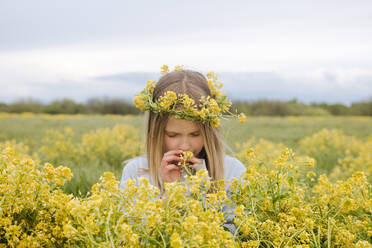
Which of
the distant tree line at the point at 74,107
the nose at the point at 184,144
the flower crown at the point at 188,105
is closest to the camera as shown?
the flower crown at the point at 188,105

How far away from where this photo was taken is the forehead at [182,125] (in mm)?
2473

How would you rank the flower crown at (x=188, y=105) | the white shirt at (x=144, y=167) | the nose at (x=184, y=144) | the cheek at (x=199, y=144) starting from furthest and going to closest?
1. the white shirt at (x=144, y=167)
2. the cheek at (x=199, y=144)
3. the nose at (x=184, y=144)
4. the flower crown at (x=188, y=105)

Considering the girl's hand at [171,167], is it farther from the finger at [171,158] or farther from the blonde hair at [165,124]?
the blonde hair at [165,124]

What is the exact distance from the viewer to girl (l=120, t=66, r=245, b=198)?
235cm

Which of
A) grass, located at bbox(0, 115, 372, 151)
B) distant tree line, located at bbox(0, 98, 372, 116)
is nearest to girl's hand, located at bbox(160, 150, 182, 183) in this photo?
grass, located at bbox(0, 115, 372, 151)

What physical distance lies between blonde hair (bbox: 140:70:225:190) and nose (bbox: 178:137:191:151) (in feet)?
0.54

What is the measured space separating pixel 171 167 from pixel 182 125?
34cm

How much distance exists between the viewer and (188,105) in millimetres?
2252

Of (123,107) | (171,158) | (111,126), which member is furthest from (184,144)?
(123,107)

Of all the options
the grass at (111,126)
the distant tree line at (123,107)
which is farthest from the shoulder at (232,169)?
the distant tree line at (123,107)

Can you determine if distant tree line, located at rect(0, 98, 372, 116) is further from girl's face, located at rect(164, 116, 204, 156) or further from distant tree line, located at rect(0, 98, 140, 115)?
girl's face, located at rect(164, 116, 204, 156)

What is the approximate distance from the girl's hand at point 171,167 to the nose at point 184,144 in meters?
0.08

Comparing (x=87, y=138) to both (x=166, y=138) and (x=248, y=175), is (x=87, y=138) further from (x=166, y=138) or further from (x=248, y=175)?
(x=248, y=175)

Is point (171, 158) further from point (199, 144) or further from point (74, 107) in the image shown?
point (74, 107)
